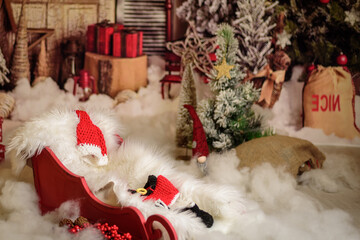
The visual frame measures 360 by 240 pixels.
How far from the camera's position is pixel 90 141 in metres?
2.81

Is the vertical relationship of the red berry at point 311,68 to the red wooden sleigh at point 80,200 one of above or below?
above

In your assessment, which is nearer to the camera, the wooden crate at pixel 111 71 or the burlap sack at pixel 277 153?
the burlap sack at pixel 277 153

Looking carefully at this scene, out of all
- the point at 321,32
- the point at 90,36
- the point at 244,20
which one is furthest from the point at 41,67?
the point at 321,32

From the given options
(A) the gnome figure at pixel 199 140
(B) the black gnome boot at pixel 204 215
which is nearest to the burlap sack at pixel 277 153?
(A) the gnome figure at pixel 199 140

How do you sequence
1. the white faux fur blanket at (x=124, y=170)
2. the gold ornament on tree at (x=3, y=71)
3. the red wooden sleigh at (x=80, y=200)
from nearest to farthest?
the red wooden sleigh at (x=80, y=200) → the white faux fur blanket at (x=124, y=170) → the gold ornament on tree at (x=3, y=71)

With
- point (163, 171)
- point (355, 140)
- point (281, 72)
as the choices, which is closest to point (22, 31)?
point (163, 171)

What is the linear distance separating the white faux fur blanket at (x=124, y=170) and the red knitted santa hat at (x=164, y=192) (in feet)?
0.34

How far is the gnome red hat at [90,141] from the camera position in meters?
2.78

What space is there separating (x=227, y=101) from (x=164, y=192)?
3.74 ft

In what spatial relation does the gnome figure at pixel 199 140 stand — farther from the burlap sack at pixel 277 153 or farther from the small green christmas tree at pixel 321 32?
the small green christmas tree at pixel 321 32

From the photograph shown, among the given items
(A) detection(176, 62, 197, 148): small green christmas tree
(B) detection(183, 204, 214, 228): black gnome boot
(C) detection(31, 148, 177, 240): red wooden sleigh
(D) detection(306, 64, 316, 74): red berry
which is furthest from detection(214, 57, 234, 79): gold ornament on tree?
(C) detection(31, 148, 177, 240): red wooden sleigh

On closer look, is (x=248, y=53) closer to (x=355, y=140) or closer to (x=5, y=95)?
(x=355, y=140)

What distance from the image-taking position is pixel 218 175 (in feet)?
10.8

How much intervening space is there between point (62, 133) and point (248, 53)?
6.61 feet
